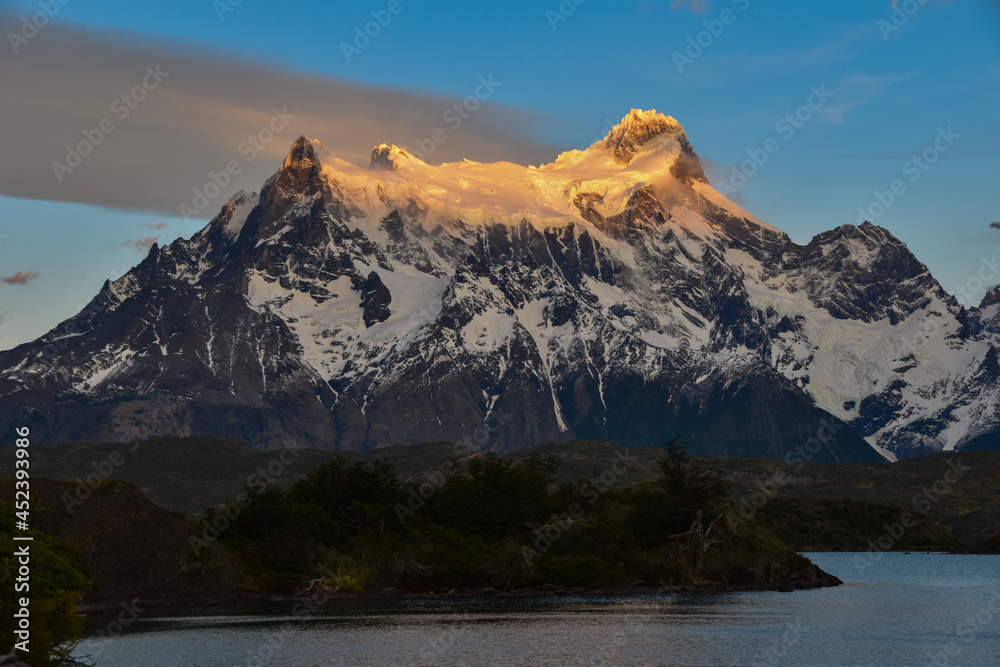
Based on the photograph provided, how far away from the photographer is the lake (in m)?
107

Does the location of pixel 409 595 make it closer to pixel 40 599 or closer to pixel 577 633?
pixel 577 633

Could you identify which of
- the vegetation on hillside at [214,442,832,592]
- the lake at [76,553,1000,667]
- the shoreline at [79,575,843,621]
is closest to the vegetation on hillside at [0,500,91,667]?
the lake at [76,553,1000,667]

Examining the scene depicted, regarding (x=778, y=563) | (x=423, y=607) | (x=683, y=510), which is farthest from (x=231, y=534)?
(x=778, y=563)

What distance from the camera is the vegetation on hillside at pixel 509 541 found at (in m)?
170

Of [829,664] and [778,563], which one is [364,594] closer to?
[778,563]

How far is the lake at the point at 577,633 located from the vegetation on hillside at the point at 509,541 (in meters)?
8.61

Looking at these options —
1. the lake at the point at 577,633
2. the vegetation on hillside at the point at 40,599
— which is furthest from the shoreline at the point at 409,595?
the vegetation on hillside at the point at 40,599

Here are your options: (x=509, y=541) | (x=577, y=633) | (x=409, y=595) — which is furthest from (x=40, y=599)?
(x=509, y=541)

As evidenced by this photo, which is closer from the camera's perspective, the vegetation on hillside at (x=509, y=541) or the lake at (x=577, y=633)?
the lake at (x=577, y=633)

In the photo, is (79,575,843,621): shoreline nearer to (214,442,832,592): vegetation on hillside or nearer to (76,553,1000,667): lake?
(214,442,832,592): vegetation on hillside

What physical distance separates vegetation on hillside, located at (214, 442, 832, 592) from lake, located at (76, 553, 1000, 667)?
861 cm

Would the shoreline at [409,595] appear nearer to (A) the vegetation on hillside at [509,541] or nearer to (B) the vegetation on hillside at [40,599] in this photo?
(A) the vegetation on hillside at [509,541]

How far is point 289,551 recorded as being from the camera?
168m

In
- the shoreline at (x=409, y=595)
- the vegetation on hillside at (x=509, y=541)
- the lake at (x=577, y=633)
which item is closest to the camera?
the lake at (x=577, y=633)
